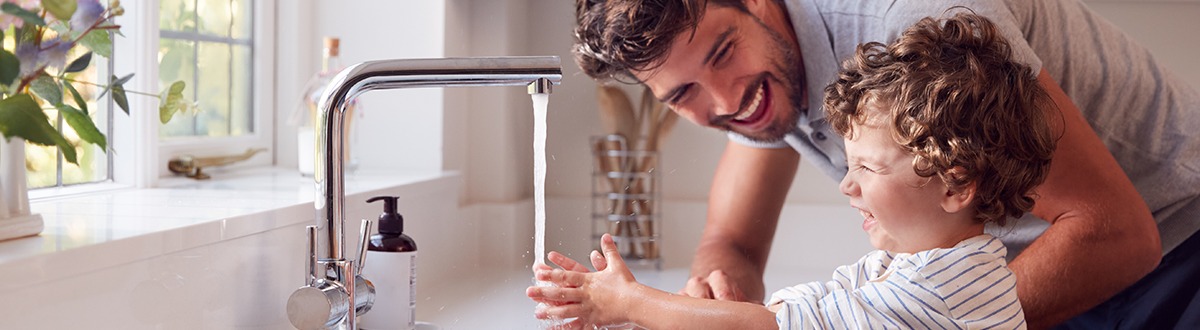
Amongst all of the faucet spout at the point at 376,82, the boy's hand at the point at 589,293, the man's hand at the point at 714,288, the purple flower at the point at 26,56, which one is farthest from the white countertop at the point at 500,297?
the purple flower at the point at 26,56

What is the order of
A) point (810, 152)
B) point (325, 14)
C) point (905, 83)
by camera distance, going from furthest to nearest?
point (325, 14), point (810, 152), point (905, 83)

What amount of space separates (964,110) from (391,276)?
58 centimetres

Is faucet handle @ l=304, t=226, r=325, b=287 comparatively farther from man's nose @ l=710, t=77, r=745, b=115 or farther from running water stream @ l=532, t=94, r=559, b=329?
man's nose @ l=710, t=77, r=745, b=115

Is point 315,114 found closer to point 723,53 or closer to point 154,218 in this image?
point 154,218

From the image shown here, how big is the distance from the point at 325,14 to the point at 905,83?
36.2 inches

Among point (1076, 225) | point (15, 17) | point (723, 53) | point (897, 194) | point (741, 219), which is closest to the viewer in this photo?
point (15, 17)

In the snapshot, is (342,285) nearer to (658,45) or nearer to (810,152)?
(658,45)

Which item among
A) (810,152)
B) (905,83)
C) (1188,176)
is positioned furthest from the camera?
(810,152)

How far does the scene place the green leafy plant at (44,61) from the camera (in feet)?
1.71

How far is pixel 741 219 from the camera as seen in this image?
1.00 metres

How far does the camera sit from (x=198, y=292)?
25.0 inches

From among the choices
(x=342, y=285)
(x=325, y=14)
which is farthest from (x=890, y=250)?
(x=325, y=14)

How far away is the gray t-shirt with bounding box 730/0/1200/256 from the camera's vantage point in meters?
0.82

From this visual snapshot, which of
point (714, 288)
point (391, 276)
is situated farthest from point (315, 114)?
point (714, 288)
